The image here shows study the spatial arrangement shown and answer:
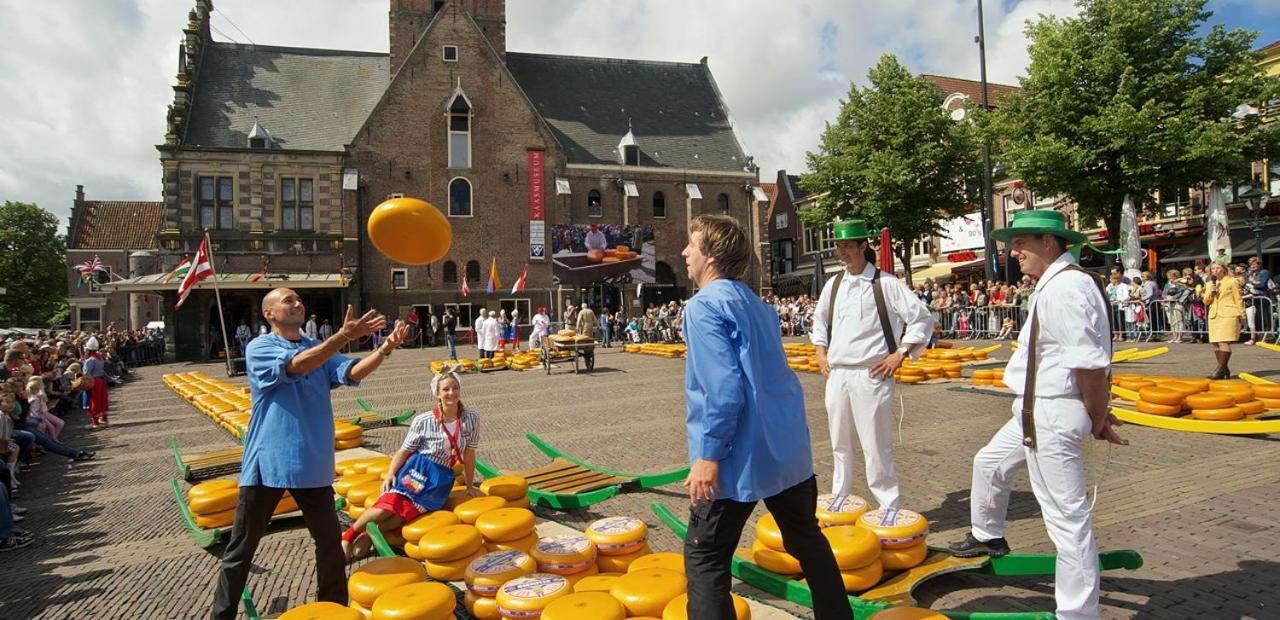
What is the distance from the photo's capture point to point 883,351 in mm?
4574

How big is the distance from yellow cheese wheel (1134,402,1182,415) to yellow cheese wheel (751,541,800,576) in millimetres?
6324

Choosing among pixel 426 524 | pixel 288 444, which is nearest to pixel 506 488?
pixel 426 524

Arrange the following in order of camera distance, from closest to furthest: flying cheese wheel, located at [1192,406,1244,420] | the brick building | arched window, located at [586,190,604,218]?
flying cheese wheel, located at [1192,406,1244,420]
the brick building
arched window, located at [586,190,604,218]

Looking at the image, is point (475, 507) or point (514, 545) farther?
point (475, 507)

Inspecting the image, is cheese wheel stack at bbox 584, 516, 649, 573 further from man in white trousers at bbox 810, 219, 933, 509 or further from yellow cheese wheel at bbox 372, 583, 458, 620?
man in white trousers at bbox 810, 219, 933, 509

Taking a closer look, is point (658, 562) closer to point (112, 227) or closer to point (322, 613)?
point (322, 613)

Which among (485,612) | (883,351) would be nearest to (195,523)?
(485,612)

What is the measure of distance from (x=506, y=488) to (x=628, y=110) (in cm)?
4141

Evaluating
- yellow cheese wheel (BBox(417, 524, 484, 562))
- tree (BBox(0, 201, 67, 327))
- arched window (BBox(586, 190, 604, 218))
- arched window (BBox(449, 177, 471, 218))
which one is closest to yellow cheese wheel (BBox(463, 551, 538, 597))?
yellow cheese wheel (BBox(417, 524, 484, 562))

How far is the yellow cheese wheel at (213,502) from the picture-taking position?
5.30 meters

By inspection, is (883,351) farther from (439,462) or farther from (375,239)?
(375,239)

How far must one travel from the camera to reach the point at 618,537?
4.04 meters

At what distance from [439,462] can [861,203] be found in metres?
26.9

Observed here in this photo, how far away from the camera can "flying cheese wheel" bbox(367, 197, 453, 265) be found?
4934mm
